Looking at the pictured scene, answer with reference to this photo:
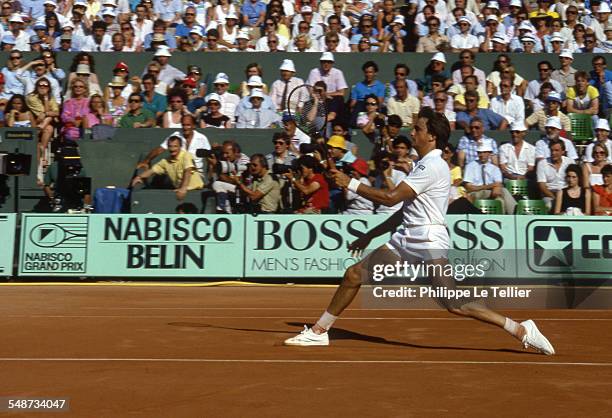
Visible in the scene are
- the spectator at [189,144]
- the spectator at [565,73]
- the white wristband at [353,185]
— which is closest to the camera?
the white wristband at [353,185]

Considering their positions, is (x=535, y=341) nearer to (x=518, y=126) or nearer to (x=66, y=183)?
(x=518, y=126)

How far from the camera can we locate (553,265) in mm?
15867

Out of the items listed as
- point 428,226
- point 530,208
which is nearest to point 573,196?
point 530,208

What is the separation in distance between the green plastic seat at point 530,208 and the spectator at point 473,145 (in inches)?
35.5

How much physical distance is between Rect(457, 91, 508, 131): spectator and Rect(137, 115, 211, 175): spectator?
4616 mm

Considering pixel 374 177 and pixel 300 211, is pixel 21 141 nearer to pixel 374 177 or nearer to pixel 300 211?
pixel 300 211

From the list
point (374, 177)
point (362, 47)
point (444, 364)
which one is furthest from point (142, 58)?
point (444, 364)

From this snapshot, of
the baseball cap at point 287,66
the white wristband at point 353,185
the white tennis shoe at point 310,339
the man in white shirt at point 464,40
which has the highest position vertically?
the man in white shirt at point 464,40

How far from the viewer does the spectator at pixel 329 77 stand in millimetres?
18420

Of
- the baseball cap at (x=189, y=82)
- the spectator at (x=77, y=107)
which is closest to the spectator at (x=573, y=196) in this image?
the baseball cap at (x=189, y=82)

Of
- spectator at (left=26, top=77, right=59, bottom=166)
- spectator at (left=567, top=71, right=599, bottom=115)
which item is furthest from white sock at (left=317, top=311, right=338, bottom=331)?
spectator at (left=567, top=71, right=599, bottom=115)

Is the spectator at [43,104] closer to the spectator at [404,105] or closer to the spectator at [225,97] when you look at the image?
the spectator at [225,97]

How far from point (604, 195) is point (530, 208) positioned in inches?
49.8

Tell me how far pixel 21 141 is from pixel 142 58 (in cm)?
310
